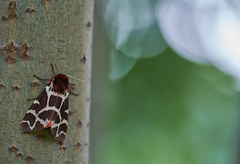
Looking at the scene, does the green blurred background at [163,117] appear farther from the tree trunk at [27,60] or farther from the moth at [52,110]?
the tree trunk at [27,60]

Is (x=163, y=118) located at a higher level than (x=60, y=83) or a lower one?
lower

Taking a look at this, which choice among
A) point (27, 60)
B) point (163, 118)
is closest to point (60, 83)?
point (27, 60)

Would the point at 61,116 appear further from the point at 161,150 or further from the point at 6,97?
the point at 161,150

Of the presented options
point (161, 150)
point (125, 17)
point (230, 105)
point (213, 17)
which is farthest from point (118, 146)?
point (213, 17)

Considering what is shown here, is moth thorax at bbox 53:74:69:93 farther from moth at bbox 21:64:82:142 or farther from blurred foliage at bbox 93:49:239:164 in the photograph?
blurred foliage at bbox 93:49:239:164

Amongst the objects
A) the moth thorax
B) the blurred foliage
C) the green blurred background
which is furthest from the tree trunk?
the blurred foliage

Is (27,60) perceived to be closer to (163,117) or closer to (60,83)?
(60,83)

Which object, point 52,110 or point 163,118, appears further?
point 163,118
